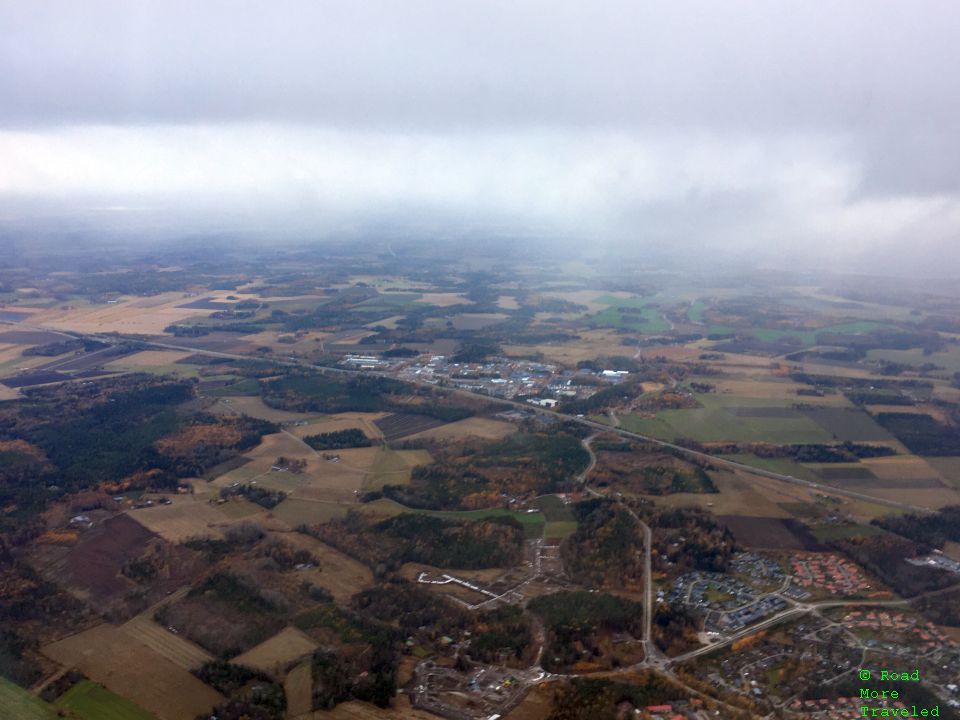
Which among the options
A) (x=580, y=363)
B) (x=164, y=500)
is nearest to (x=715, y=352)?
(x=580, y=363)

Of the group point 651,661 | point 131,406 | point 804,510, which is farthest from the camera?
point 131,406

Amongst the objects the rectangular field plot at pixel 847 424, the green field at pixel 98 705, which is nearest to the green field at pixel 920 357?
the rectangular field plot at pixel 847 424

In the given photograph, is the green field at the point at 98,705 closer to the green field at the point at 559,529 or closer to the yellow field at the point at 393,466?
the yellow field at the point at 393,466

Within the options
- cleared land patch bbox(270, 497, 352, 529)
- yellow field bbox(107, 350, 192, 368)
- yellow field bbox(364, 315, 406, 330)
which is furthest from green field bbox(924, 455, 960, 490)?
yellow field bbox(107, 350, 192, 368)

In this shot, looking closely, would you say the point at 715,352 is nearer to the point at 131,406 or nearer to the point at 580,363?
the point at 580,363

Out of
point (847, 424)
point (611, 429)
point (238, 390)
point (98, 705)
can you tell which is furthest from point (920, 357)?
point (98, 705)
